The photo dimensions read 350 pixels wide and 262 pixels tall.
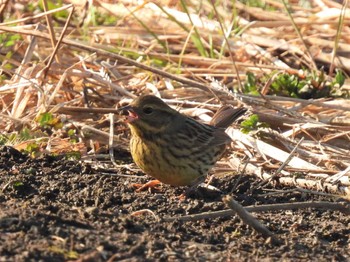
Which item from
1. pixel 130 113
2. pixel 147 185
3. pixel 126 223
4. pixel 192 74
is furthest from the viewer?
pixel 192 74

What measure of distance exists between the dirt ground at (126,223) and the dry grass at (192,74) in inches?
21.9

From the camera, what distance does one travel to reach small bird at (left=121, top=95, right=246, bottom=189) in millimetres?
6543

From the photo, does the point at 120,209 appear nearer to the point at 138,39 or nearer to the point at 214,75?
the point at 214,75

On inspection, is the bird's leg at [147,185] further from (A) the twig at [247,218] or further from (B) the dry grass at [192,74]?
(A) the twig at [247,218]

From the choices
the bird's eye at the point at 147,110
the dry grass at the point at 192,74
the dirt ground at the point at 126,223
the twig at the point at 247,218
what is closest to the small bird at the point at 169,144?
the bird's eye at the point at 147,110

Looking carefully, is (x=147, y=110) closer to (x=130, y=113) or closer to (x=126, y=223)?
(x=130, y=113)

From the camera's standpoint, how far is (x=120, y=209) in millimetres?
5852

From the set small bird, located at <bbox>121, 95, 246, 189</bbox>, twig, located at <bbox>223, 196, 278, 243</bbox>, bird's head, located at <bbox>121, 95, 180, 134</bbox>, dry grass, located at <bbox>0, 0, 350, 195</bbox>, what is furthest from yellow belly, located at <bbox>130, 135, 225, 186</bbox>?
twig, located at <bbox>223, 196, 278, 243</bbox>

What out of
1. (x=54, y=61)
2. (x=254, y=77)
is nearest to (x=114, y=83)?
(x=54, y=61)

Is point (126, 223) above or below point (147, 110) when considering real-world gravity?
below

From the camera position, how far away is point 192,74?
848 cm

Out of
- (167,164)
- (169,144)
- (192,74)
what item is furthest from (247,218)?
(192,74)

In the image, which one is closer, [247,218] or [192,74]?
[247,218]

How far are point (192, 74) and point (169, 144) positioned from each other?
185 cm
